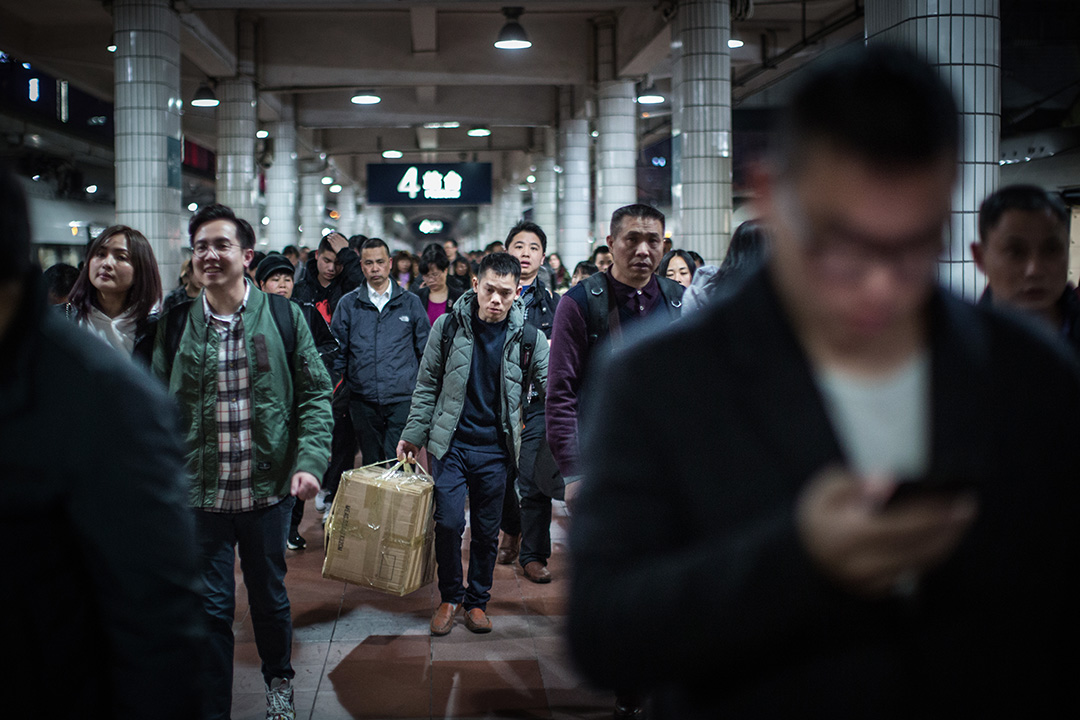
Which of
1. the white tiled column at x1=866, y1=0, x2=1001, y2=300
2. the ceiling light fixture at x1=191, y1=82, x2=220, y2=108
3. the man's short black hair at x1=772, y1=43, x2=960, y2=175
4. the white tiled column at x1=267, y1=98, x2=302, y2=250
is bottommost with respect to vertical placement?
the man's short black hair at x1=772, y1=43, x2=960, y2=175

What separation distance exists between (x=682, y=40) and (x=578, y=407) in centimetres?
693

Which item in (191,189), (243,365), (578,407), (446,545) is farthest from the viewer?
(191,189)

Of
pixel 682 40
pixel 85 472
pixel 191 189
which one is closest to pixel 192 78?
pixel 682 40

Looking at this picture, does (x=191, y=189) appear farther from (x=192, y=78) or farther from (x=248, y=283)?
(x=248, y=283)

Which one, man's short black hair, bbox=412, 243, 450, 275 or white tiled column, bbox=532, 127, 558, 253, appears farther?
white tiled column, bbox=532, 127, 558, 253

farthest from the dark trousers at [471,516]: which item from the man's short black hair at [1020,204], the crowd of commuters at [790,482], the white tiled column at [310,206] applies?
the white tiled column at [310,206]

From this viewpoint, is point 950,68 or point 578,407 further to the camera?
point 950,68

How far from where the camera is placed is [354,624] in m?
5.09

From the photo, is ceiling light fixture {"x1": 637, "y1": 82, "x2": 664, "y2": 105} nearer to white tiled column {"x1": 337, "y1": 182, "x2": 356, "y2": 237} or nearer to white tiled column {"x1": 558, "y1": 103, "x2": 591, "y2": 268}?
white tiled column {"x1": 558, "y1": 103, "x2": 591, "y2": 268}

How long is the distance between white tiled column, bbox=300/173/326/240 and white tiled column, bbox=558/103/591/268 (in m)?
10.8

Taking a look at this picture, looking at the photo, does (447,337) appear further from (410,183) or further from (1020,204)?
(410,183)

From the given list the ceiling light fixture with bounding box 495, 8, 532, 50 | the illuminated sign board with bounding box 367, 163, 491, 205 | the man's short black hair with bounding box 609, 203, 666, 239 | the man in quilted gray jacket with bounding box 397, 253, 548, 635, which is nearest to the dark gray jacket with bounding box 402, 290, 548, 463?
the man in quilted gray jacket with bounding box 397, 253, 548, 635

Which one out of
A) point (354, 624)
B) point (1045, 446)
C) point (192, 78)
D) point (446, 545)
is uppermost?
point (192, 78)

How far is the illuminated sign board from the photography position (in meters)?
20.2
